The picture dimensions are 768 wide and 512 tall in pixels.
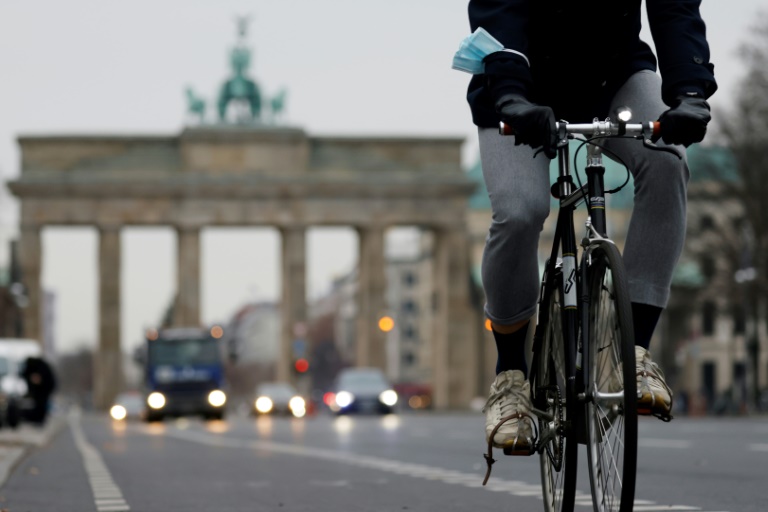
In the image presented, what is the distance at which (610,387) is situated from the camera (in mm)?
5555

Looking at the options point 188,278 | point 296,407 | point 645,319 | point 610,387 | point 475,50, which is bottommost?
point 296,407

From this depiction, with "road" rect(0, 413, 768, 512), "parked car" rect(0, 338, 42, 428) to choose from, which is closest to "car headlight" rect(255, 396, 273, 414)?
"parked car" rect(0, 338, 42, 428)

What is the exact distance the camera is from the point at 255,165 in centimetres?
8162

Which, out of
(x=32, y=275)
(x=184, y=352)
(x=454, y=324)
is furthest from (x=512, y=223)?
(x=454, y=324)

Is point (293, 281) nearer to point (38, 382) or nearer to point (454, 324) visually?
point (454, 324)

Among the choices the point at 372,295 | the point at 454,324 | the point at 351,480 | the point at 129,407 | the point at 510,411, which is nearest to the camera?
the point at 510,411

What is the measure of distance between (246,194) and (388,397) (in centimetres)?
2583

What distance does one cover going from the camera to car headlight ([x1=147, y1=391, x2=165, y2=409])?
5375cm

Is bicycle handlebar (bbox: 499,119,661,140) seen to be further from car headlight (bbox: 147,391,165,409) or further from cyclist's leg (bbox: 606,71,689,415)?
car headlight (bbox: 147,391,165,409)

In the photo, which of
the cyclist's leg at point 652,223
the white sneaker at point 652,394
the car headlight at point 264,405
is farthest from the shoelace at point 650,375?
the car headlight at point 264,405

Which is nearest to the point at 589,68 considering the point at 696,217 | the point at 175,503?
the point at 175,503

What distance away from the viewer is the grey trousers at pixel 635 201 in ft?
20.2

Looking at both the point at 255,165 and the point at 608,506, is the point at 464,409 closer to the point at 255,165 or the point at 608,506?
the point at 255,165

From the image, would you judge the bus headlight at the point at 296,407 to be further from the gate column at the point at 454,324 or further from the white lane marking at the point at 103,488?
the white lane marking at the point at 103,488
